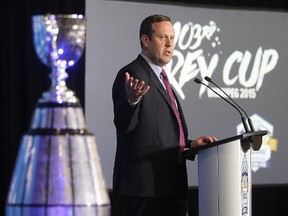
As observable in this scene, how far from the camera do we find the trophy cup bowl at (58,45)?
1265 mm

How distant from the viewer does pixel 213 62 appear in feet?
20.6

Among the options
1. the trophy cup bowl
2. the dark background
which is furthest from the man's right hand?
the dark background

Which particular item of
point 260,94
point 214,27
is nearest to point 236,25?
point 214,27

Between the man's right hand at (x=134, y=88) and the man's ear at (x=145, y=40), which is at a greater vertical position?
the man's ear at (x=145, y=40)

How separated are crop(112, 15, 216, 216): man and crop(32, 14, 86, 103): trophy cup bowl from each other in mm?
2136

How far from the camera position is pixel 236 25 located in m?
6.40

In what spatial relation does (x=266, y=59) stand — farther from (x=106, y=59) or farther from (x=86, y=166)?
(x=86, y=166)

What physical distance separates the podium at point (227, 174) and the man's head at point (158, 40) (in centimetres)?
51

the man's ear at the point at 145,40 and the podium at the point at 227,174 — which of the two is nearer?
the podium at the point at 227,174

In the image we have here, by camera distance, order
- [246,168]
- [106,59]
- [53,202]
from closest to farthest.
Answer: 1. [53,202]
2. [246,168]
3. [106,59]

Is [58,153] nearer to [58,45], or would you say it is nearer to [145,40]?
[58,45]

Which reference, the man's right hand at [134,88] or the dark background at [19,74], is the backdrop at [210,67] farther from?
the man's right hand at [134,88]

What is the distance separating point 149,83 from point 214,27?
2816mm

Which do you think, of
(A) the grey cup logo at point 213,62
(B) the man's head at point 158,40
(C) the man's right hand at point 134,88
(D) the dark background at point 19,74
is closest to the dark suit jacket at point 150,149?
(B) the man's head at point 158,40
